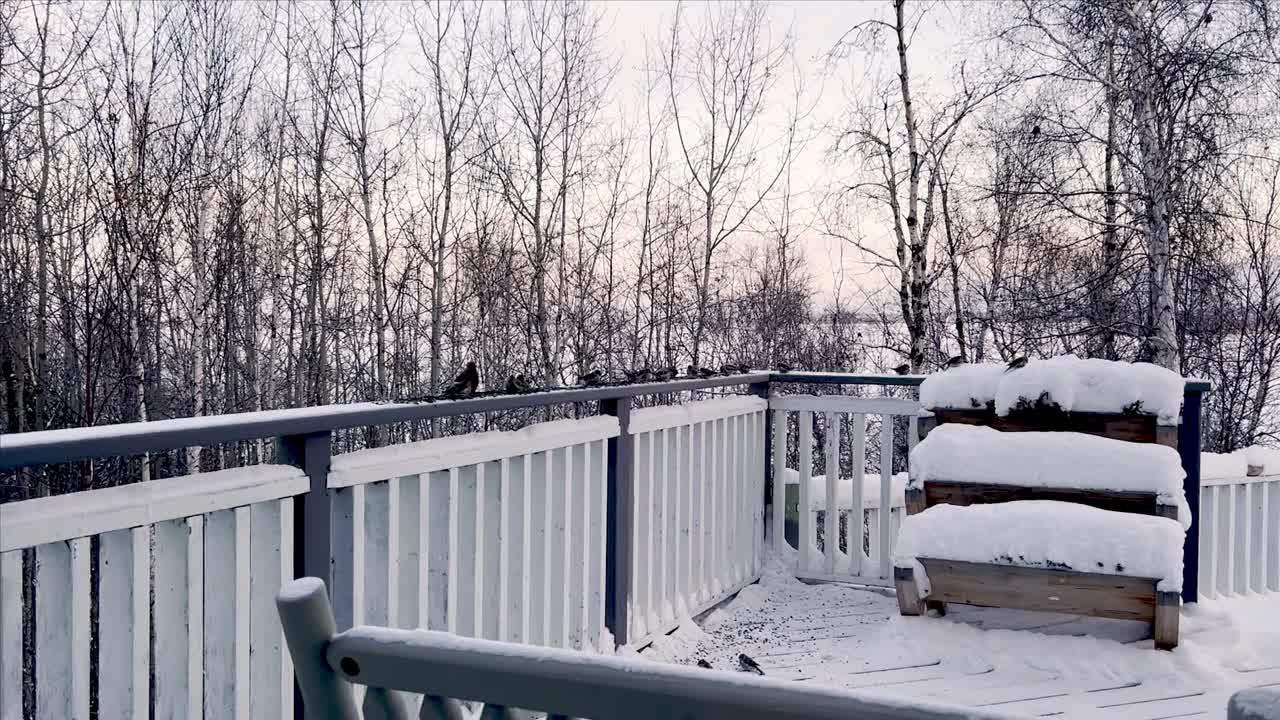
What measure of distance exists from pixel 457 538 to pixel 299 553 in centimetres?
54

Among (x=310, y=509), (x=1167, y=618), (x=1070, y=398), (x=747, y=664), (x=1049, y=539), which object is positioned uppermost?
(x=1070, y=398)

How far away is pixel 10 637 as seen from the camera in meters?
1.30

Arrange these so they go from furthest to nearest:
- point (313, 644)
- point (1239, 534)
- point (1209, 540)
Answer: point (1239, 534) → point (1209, 540) → point (313, 644)

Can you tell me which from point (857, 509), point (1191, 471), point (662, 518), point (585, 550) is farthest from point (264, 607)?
point (1191, 471)

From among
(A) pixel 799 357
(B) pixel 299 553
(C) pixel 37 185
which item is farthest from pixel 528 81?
(B) pixel 299 553

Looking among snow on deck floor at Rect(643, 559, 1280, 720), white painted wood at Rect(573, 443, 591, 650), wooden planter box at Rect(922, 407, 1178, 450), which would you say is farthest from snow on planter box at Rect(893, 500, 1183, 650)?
white painted wood at Rect(573, 443, 591, 650)

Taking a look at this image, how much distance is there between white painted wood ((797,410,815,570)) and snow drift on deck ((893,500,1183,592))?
89 centimetres

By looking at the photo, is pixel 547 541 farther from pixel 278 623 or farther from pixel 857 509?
pixel 857 509

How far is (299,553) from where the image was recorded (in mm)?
1773

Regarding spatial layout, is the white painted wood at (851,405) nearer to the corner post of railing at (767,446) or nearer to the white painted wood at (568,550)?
the corner post of railing at (767,446)

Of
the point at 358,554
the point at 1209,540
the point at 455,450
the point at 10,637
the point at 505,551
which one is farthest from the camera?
the point at 1209,540

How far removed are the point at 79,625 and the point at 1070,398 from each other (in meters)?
3.38

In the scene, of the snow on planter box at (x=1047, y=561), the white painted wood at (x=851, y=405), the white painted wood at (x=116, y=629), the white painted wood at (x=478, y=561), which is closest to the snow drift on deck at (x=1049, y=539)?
the snow on planter box at (x=1047, y=561)

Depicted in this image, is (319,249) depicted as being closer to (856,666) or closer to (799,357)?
(799,357)
